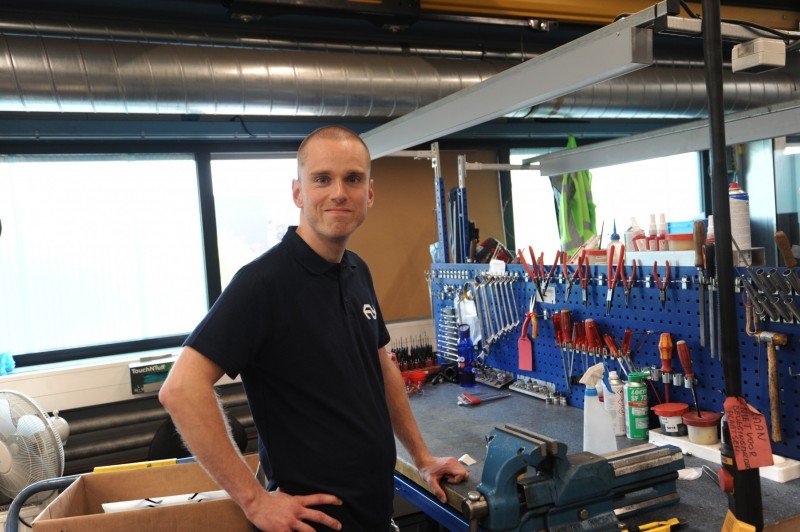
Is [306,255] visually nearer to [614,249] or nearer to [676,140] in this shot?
[614,249]

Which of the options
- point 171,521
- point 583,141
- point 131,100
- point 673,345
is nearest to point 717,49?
point 673,345

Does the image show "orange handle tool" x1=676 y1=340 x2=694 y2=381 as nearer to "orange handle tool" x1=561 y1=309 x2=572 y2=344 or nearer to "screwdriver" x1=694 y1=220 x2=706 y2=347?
"screwdriver" x1=694 y1=220 x2=706 y2=347

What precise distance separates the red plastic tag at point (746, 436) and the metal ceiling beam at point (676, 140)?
1.37 m

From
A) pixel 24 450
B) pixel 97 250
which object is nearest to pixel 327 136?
pixel 24 450

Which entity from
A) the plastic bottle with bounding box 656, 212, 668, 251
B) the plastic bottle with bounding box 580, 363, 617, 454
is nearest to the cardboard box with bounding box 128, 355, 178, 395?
the plastic bottle with bounding box 580, 363, 617, 454

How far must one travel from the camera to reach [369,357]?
5.03ft

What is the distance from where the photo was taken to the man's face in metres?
1.45

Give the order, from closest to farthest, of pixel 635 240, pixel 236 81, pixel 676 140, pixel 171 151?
pixel 635 240, pixel 676 140, pixel 236 81, pixel 171 151

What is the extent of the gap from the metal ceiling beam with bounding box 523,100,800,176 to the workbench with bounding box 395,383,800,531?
3.43ft

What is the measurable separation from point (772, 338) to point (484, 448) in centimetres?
83

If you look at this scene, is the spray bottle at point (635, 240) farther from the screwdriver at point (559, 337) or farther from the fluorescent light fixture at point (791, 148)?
the fluorescent light fixture at point (791, 148)

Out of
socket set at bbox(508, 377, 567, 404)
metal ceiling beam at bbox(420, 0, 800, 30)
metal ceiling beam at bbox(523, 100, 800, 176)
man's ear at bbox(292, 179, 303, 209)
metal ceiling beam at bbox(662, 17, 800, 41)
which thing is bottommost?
socket set at bbox(508, 377, 567, 404)

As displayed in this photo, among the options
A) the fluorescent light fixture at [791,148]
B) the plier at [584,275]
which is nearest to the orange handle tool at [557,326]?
the plier at [584,275]

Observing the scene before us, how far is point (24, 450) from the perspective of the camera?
→ 7.50 ft
